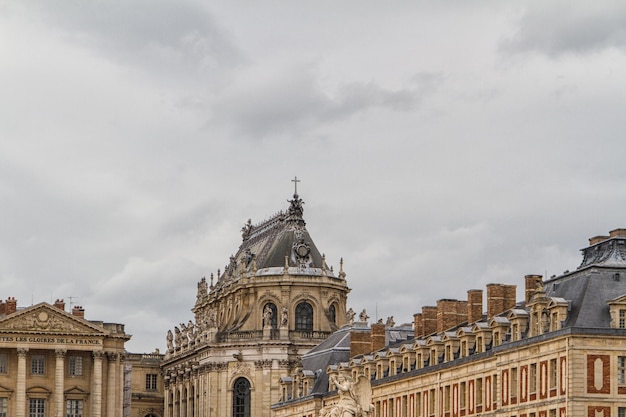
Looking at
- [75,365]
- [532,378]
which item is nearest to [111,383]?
[75,365]

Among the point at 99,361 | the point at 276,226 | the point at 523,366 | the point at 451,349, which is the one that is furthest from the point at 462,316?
the point at 276,226

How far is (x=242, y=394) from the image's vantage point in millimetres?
170500

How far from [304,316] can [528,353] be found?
86.0m

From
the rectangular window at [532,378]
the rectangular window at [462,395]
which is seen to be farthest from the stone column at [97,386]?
the rectangular window at [532,378]

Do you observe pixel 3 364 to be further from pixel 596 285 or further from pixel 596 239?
pixel 596 285

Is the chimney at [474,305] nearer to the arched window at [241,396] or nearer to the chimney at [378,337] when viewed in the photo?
the chimney at [378,337]

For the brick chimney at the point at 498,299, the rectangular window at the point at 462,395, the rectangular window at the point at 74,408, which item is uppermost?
the brick chimney at the point at 498,299

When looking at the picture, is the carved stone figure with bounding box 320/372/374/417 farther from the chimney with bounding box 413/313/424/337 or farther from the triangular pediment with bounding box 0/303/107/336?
the triangular pediment with bounding box 0/303/107/336

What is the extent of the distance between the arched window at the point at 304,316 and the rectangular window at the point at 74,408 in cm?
2458

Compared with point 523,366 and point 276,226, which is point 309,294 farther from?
point 523,366

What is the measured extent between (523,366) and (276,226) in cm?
9483

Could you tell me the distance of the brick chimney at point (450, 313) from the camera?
10512 centimetres

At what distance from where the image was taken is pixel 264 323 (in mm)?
170500

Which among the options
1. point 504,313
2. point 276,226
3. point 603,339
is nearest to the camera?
point 603,339
